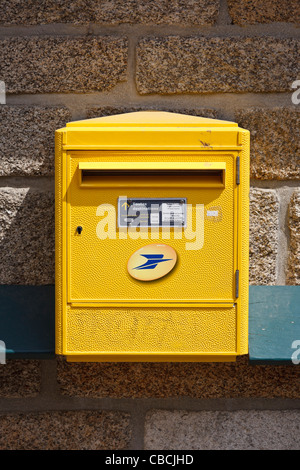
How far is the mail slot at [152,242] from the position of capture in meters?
1.48

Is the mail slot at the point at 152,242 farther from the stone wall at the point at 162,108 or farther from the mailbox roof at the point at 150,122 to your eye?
the stone wall at the point at 162,108

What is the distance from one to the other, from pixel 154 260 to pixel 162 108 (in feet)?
2.15

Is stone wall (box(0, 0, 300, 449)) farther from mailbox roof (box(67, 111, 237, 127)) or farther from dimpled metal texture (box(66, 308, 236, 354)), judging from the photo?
dimpled metal texture (box(66, 308, 236, 354))

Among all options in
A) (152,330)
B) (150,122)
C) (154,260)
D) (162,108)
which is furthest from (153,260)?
(162,108)

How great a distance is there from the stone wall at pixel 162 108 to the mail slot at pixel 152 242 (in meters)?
0.39

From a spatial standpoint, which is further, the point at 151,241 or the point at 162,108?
the point at 162,108

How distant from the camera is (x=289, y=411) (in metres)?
1.90

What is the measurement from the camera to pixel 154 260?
150 centimetres

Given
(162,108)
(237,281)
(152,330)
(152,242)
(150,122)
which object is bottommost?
(152,330)

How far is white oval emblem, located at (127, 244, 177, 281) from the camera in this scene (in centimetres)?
150

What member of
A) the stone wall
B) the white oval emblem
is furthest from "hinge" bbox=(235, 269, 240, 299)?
the stone wall

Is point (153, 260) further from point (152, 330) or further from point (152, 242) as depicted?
point (152, 330)

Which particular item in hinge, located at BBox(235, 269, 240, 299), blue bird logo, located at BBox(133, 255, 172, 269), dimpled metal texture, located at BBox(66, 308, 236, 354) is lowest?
dimpled metal texture, located at BBox(66, 308, 236, 354)

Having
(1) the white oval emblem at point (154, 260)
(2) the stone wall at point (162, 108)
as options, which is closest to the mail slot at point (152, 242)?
(1) the white oval emblem at point (154, 260)
